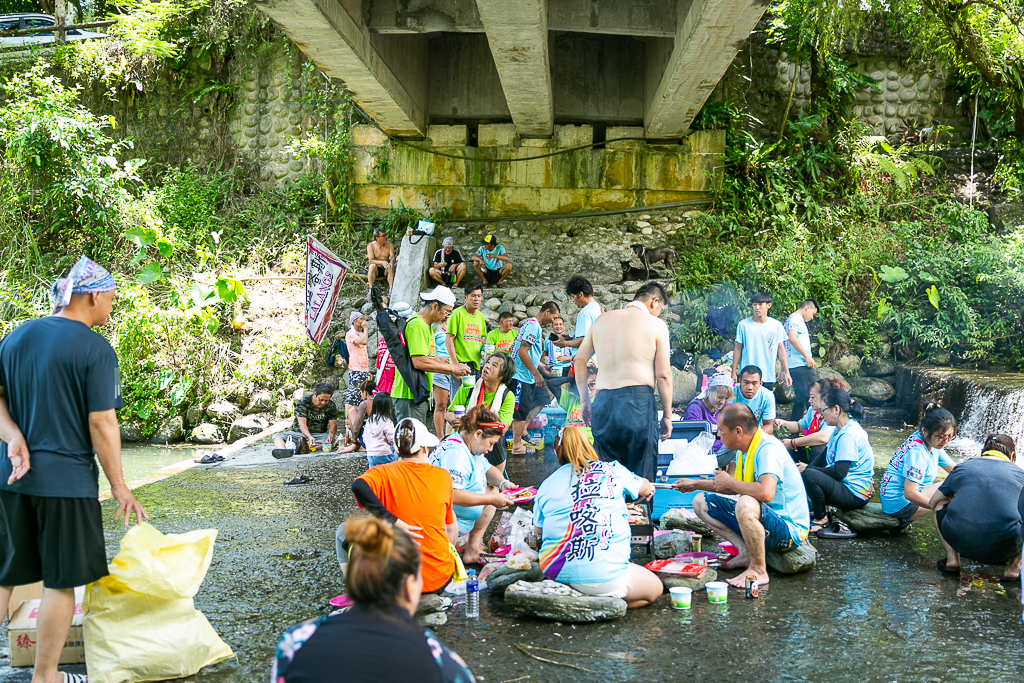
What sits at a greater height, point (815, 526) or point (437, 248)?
point (437, 248)

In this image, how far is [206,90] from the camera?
16.3 m

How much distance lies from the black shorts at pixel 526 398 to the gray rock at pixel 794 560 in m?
4.29

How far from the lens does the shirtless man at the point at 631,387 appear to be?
5723 mm

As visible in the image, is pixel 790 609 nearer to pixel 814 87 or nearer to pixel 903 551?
pixel 903 551

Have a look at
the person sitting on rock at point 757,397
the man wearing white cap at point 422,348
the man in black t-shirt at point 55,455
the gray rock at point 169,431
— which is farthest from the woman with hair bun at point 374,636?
the gray rock at point 169,431

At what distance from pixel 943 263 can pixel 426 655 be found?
1337cm

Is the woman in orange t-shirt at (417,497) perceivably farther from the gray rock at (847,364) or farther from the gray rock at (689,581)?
the gray rock at (847,364)

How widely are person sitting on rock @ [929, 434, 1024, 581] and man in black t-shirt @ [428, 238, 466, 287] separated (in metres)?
9.00

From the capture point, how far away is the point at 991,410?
981cm

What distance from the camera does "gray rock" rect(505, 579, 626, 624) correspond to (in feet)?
13.5

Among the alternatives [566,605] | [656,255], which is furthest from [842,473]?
[656,255]

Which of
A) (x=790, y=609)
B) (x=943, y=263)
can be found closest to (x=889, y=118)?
(x=943, y=263)

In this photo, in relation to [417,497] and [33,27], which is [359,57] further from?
[33,27]

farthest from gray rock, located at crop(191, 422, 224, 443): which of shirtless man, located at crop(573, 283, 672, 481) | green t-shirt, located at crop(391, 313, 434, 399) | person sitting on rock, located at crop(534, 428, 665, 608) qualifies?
person sitting on rock, located at crop(534, 428, 665, 608)
